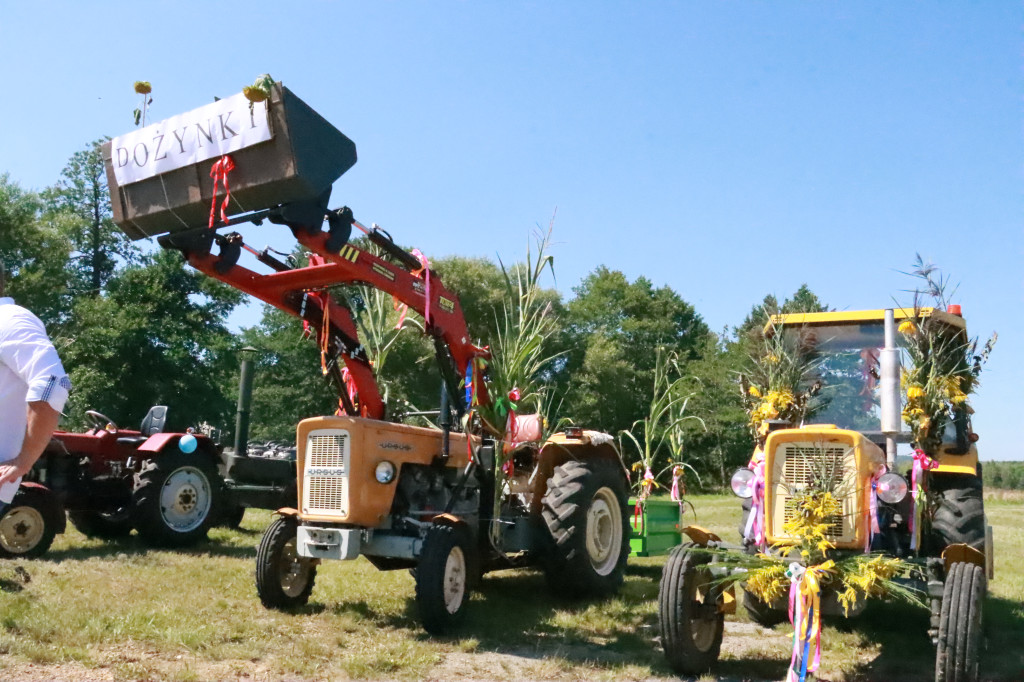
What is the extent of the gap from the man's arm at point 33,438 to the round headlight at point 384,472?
10.1ft

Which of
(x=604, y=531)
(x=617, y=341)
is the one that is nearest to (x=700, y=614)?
(x=604, y=531)

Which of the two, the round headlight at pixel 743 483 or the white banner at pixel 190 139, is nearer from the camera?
the round headlight at pixel 743 483

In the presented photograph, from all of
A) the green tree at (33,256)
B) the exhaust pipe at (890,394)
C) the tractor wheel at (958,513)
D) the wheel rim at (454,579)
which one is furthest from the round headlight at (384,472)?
the green tree at (33,256)

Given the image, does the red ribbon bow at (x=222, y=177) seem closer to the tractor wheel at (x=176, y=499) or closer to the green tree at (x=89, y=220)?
the tractor wheel at (x=176, y=499)

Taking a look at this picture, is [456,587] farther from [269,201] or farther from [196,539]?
[196,539]

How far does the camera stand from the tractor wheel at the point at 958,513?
5074 millimetres

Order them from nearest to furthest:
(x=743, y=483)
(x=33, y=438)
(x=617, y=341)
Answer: (x=33, y=438), (x=743, y=483), (x=617, y=341)

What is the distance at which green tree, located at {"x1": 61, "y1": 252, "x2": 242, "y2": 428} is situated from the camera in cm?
2389

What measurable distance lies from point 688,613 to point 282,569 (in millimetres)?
2847

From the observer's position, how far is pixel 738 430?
89.2ft

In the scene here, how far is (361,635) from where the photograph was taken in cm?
528

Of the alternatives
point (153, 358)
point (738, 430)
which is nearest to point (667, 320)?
point (738, 430)

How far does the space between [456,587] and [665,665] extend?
1397 millimetres

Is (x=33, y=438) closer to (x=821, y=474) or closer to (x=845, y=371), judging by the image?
(x=821, y=474)
